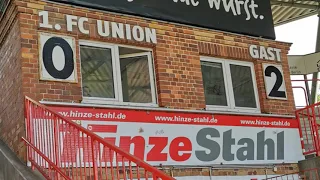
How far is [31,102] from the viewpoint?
6402 millimetres

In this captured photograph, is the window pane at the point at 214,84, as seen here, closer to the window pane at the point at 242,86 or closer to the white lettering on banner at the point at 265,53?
the window pane at the point at 242,86

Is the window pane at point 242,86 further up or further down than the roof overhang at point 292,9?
further down

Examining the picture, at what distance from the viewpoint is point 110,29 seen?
784 centimetres

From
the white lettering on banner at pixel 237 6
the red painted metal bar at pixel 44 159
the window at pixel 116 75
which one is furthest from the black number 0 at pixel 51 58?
the white lettering on banner at pixel 237 6

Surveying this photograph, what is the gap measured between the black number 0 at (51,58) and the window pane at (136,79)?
1.03 meters

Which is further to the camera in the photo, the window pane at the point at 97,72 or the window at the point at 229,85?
the window at the point at 229,85

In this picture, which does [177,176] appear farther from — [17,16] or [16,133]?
[17,16]

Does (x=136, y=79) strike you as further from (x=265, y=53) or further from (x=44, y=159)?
(x=265, y=53)

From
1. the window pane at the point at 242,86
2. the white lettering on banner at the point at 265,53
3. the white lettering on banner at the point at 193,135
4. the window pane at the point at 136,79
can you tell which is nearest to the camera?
the white lettering on banner at the point at 193,135

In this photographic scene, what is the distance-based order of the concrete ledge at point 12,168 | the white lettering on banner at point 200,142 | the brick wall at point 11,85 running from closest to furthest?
the concrete ledge at point 12,168 → the brick wall at point 11,85 → the white lettering on banner at point 200,142

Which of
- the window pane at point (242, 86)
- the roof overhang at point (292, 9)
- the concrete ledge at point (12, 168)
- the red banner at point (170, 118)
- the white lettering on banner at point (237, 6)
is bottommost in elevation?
the concrete ledge at point (12, 168)

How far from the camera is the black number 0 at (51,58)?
7.10m

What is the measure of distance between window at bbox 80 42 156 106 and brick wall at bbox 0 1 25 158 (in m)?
1.01

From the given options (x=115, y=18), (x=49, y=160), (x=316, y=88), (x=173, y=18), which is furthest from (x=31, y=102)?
(x=316, y=88)
